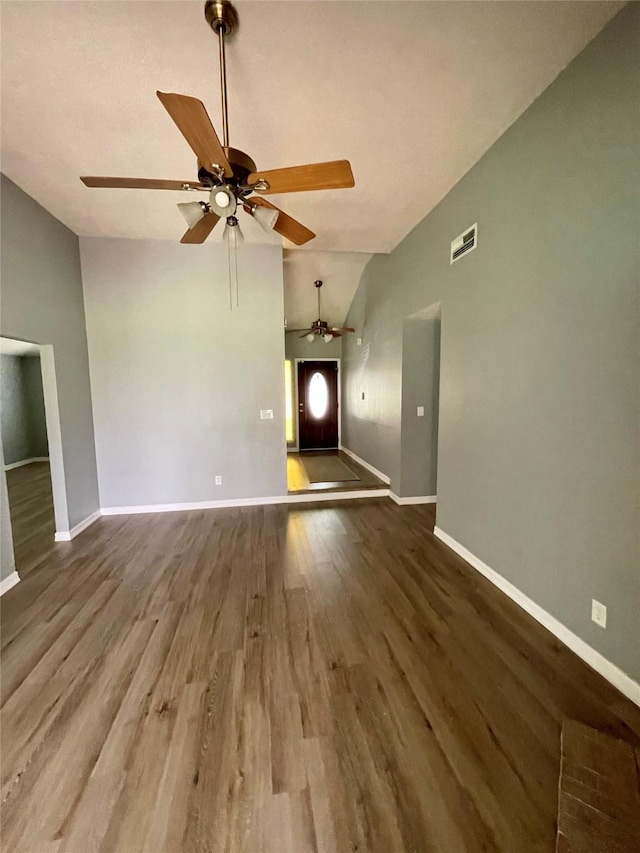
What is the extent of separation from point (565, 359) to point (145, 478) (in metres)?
4.35

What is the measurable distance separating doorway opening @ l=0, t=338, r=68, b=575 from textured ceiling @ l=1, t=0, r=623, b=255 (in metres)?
1.81

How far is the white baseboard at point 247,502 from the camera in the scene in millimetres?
→ 4031

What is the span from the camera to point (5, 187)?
2600 millimetres

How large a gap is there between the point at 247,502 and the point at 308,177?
11.6ft

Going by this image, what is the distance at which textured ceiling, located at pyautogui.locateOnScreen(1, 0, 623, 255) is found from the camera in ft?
4.96

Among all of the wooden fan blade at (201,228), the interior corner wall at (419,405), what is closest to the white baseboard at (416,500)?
the interior corner wall at (419,405)

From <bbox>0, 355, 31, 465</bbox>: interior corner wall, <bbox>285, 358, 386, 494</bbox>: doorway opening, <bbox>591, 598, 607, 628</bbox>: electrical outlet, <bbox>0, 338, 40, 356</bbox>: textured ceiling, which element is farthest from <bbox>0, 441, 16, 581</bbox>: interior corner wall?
<bbox>0, 355, 31, 465</bbox>: interior corner wall

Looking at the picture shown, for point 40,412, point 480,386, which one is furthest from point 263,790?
point 40,412

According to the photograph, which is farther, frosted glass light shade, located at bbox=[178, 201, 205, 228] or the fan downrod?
frosted glass light shade, located at bbox=[178, 201, 205, 228]

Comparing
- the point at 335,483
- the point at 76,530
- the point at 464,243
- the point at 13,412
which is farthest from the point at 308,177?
the point at 13,412

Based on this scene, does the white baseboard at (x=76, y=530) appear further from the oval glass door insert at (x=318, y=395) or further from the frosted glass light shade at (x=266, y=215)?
the oval glass door insert at (x=318, y=395)

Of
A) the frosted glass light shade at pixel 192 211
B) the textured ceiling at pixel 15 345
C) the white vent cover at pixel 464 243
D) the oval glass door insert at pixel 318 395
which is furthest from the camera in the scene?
the oval glass door insert at pixel 318 395

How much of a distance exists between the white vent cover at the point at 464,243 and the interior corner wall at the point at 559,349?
6 cm

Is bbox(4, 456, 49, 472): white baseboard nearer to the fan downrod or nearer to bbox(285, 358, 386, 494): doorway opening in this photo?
bbox(285, 358, 386, 494): doorway opening
